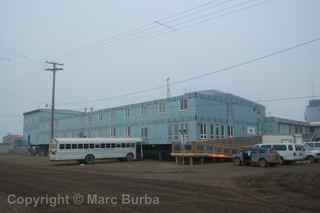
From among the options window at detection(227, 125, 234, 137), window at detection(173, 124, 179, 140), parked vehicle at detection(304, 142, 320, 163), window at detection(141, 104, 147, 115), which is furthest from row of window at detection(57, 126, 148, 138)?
parked vehicle at detection(304, 142, 320, 163)

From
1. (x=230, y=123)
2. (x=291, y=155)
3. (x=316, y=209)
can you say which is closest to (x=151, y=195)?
(x=316, y=209)

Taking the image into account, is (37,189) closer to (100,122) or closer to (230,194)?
(230,194)

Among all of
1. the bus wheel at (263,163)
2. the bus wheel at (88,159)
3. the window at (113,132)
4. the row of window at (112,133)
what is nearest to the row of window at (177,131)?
the row of window at (112,133)

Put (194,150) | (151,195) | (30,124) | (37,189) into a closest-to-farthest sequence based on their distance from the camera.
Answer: (151,195), (37,189), (194,150), (30,124)

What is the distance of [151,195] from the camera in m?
15.6

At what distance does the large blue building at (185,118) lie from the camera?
47.6 m

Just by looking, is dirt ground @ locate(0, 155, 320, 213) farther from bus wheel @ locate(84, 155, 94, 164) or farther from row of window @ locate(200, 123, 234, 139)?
row of window @ locate(200, 123, 234, 139)

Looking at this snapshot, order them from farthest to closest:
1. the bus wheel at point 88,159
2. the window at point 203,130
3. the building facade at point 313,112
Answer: the building facade at point 313,112, the window at point 203,130, the bus wheel at point 88,159

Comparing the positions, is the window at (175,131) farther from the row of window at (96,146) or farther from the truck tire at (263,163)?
the truck tire at (263,163)

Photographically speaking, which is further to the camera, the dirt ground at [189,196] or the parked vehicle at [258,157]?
the parked vehicle at [258,157]

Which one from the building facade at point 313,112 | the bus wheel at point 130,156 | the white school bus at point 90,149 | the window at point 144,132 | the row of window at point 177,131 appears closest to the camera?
the white school bus at point 90,149

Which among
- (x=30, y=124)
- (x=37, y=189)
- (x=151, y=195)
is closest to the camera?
(x=151, y=195)

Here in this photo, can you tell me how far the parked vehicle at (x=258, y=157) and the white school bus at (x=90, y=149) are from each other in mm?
16994

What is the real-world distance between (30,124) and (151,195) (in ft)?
279
